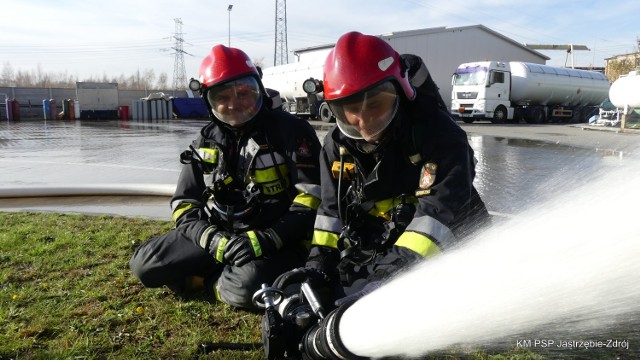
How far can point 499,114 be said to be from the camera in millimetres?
26312

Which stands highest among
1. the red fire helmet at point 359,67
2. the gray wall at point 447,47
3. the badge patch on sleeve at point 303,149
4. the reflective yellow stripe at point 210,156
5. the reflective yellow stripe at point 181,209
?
the gray wall at point 447,47

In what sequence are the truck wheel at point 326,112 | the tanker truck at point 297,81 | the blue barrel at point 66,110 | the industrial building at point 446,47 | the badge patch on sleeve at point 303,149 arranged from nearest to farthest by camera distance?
the truck wheel at point 326,112
the badge patch on sleeve at point 303,149
the tanker truck at point 297,81
the blue barrel at point 66,110
the industrial building at point 446,47

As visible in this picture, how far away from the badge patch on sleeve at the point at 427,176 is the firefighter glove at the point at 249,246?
1.14 m

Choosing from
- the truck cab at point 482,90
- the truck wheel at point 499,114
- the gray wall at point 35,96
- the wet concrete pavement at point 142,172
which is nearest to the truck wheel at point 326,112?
the wet concrete pavement at point 142,172

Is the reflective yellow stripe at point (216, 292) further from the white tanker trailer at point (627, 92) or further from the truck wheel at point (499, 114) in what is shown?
the truck wheel at point (499, 114)

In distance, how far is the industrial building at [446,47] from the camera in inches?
1308

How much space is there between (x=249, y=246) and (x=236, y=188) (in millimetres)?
618

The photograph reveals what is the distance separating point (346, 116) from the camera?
269 centimetres

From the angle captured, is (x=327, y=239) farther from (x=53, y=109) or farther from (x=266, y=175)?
(x=53, y=109)

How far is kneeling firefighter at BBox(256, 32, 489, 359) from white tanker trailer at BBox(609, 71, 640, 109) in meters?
19.7

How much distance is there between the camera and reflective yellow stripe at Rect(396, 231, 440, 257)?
2.34m

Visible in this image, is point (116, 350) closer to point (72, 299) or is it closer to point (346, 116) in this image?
point (72, 299)

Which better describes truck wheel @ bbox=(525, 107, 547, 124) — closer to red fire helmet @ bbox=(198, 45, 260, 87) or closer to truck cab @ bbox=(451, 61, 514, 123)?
truck cab @ bbox=(451, 61, 514, 123)

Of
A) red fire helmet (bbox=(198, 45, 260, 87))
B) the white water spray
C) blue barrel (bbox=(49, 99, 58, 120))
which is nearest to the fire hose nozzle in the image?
the white water spray
